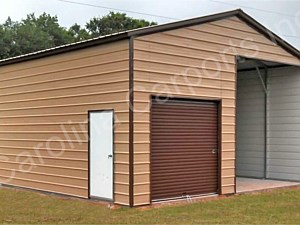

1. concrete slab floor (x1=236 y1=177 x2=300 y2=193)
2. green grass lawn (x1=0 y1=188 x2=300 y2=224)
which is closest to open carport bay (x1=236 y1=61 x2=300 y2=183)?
concrete slab floor (x1=236 y1=177 x2=300 y2=193)

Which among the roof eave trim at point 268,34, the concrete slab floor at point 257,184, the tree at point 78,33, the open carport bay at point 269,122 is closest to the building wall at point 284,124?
the open carport bay at point 269,122

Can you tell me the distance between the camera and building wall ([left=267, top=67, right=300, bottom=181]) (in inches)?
529

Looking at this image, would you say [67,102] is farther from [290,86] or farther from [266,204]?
[290,86]

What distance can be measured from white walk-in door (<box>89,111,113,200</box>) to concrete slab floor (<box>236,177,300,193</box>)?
11.3 ft

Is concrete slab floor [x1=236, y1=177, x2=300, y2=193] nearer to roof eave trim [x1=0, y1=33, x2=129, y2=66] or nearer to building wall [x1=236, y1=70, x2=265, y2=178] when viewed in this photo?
building wall [x1=236, y1=70, x2=265, y2=178]

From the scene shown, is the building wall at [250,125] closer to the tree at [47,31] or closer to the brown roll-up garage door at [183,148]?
the brown roll-up garage door at [183,148]

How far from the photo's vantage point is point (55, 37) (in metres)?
39.7

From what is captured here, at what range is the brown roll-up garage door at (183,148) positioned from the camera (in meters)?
9.90

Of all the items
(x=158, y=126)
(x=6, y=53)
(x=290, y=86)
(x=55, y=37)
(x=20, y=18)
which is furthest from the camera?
(x=20, y=18)

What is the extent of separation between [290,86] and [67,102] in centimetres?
626

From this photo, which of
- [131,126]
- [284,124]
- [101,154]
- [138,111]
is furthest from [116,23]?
[131,126]

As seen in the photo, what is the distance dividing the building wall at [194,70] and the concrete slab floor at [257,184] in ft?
3.40

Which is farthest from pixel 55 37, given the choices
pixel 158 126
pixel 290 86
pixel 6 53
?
pixel 158 126

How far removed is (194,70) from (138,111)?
1.79m
